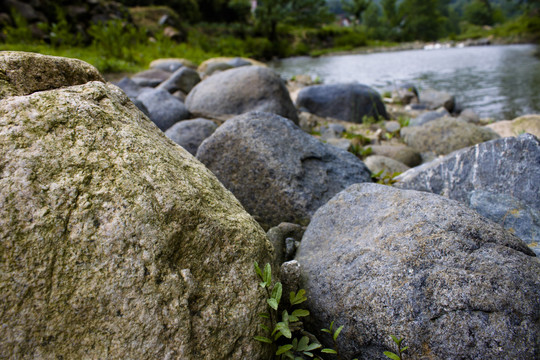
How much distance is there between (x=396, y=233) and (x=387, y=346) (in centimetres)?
53

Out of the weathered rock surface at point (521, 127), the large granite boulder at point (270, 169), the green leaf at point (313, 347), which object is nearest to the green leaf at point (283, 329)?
the green leaf at point (313, 347)

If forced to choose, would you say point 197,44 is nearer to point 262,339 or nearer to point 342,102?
point 342,102

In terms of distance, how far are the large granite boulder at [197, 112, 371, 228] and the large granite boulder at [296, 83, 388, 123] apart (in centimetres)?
488

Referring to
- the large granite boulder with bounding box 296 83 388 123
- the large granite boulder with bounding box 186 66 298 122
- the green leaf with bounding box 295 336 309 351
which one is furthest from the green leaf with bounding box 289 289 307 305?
the large granite boulder with bounding box 296 83 388 123

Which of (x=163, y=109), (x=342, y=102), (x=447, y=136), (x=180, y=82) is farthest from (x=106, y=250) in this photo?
(x=342, y=102)

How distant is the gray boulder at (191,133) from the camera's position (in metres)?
3.77

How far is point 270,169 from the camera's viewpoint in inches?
104

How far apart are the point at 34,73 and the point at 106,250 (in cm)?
92

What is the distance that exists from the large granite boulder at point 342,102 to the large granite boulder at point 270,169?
16.0 feet

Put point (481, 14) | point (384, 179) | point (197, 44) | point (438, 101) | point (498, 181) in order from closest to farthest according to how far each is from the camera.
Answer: point (498, 181) < point (384, 179) < point (438, 101) < point (197, 44) < point (481, 14)

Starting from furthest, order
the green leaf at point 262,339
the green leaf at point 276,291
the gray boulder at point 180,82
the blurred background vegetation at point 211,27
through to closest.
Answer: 1. the blurred background vegetation at point 211,27
2. the gray boulder at point 180,82
3. the green leaf at point 276,291
4. the green leaf at point 262,339

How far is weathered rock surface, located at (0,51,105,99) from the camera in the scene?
138 centimetres

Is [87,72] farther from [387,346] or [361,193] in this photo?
[387,346]

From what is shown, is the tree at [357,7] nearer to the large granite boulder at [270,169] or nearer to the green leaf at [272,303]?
the large granite boulder at [270,169]
